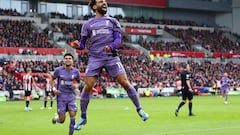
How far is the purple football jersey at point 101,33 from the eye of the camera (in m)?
11.8

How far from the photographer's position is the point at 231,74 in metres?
73.5

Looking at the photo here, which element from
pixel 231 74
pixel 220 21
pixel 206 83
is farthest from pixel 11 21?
pixel 220 21

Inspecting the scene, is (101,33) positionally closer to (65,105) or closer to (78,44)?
(78,44)

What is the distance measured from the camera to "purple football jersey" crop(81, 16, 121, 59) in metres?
11.8

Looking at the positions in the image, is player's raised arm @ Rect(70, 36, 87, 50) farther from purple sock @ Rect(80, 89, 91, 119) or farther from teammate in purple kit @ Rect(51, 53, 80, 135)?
teammate in purple kit @ Rect(51, 53, 80, 135)

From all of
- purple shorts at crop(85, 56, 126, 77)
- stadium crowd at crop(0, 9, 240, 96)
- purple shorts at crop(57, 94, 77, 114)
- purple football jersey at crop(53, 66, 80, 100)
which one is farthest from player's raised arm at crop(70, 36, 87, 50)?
stadium crowd at crop(0, 9, 240, 96)

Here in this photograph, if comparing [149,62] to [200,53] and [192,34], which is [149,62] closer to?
[200,53]

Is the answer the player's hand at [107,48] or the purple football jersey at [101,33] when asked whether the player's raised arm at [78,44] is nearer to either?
the purple football jersey at [101,33]

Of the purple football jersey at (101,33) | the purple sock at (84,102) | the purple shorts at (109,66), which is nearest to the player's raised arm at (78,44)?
the purple football jersey at (101,33)

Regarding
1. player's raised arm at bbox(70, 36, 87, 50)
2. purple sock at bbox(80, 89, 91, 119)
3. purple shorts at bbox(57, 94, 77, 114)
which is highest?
player's raised arm at bbox(70, 36, 87, 50)

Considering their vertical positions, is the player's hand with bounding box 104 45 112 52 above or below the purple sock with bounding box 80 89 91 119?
above

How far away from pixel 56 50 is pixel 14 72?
33.6 feet

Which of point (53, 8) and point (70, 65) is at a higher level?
point (53, 8)

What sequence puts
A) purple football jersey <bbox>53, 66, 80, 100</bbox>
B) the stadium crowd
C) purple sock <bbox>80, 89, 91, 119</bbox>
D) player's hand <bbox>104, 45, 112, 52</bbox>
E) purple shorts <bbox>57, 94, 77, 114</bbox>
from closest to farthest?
player's hand <bbox>104, 45, 112, 52</bbox>
purple sock <bbox>80, 89, 91, 119</bbox>
purple shorts <bbox>57, 94, 77, 114</bbox>
purple football jersey <bbox>53, 66, 80, 100</bbox>
the stadium crowd
